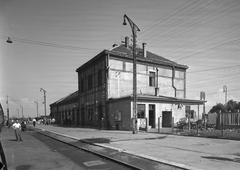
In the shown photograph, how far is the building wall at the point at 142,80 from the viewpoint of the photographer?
97.2 feet

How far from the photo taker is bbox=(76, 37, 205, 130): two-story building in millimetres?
26547

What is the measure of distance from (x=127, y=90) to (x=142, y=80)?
282cm

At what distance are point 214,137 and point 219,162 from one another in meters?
7.98

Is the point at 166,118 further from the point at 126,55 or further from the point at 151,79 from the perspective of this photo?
the point at 126,55

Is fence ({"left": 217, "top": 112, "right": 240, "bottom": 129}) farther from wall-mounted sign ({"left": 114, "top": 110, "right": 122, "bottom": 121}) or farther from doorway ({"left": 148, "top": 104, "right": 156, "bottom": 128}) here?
wall-mounted sign ({"left": 114, "top": 110, "right": 122, "bottom": 121})

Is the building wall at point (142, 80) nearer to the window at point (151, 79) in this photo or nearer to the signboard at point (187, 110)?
the window at point (151, 79)

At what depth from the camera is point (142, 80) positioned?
31.7 metres

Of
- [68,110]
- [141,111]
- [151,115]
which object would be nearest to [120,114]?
[141,111]

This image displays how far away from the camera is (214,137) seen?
14961 mm

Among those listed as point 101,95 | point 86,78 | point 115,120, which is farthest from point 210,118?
point 86,78

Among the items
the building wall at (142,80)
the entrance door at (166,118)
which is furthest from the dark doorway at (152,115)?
the building wall at (142,80)

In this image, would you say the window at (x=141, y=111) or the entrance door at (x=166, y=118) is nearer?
the window at (x=141, y=111)

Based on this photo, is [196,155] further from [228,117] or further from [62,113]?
[62,113]

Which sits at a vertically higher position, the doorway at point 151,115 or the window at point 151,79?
the window at point 151,79
